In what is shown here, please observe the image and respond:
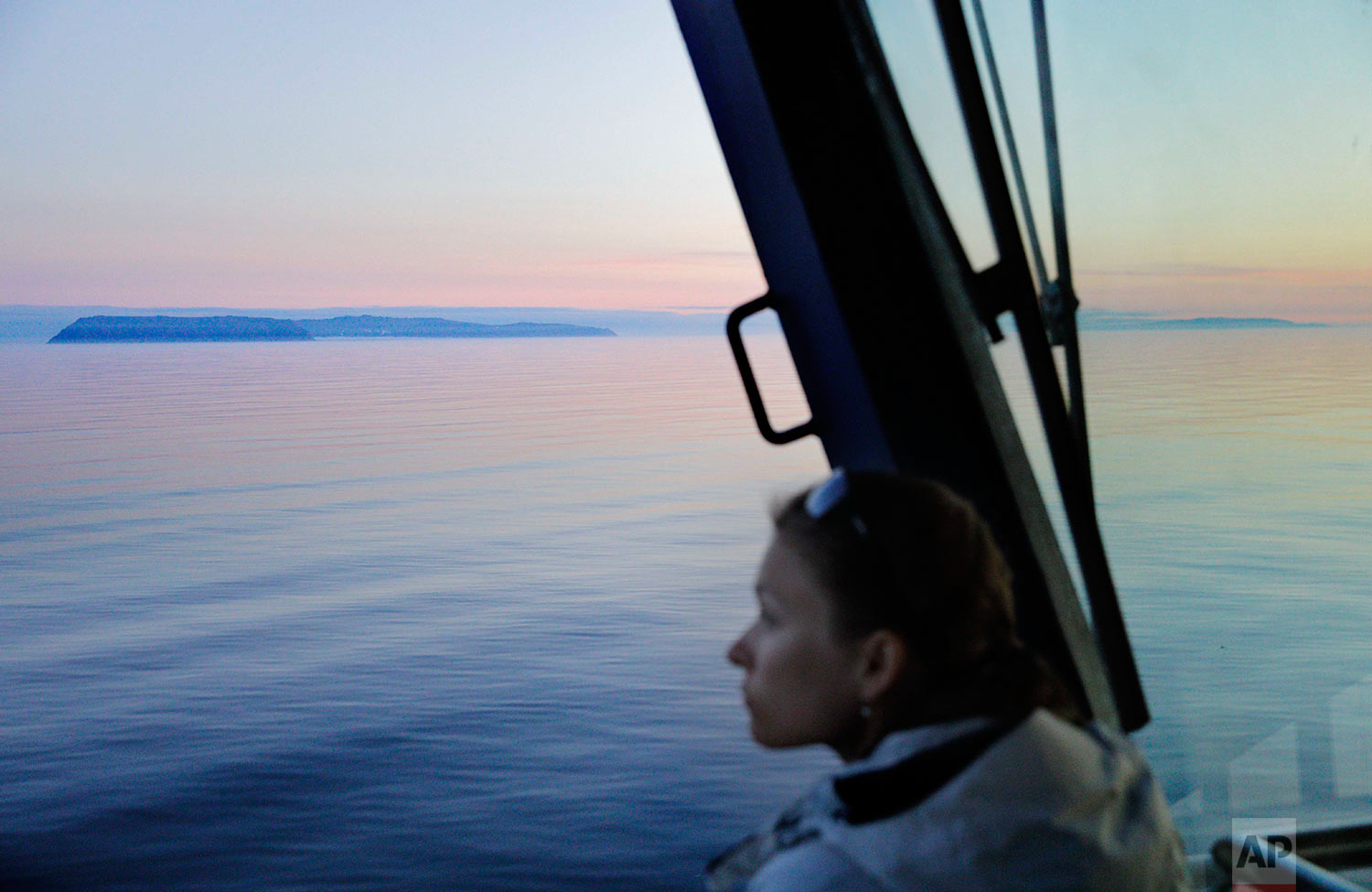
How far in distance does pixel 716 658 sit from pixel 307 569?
8.38 ft

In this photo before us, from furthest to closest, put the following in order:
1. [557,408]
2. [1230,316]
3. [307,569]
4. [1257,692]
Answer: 1. [557,408]
2. [307,569]
3. [1257,692]
4. [1230,316]

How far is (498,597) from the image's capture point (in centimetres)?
553

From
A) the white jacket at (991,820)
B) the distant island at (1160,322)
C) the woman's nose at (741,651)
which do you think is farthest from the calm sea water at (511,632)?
the white jacket at (991,820)

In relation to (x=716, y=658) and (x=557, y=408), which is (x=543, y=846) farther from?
(x=557, y=408)

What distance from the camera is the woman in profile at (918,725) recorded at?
2.01ft

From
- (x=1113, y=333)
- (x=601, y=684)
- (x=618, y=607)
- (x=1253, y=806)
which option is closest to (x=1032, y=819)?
(x=1113, y=333)

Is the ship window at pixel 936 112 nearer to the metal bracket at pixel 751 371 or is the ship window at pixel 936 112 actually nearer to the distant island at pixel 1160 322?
the distant island at pixel 1160 322

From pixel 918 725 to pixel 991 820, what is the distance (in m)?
0.16

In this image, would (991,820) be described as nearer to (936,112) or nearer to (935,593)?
(935,593)

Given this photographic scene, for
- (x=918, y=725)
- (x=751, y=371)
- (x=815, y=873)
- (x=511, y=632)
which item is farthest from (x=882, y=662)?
A: (x=511, y=632)

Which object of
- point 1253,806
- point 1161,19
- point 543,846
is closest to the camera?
point 1161,19

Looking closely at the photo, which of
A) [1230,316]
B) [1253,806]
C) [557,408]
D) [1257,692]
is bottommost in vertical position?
[557,408]

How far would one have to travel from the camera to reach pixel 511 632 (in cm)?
490

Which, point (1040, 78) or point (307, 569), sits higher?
point (1040, 78)
